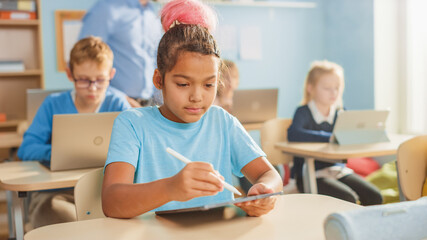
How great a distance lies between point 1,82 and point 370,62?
11.0 feet

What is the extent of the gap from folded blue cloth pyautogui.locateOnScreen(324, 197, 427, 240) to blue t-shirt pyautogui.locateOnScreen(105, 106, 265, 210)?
0.53 metres

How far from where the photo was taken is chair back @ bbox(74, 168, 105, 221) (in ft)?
3.76

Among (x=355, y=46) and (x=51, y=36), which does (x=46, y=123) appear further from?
(x=355, y=46)

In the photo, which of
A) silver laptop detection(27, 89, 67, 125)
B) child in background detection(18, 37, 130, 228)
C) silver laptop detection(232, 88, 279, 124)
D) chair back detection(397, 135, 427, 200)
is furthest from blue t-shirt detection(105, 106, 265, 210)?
silver laptop detection(232, 88, 279, 124)

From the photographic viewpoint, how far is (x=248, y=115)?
129 inches

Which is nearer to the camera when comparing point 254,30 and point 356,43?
point 356,43

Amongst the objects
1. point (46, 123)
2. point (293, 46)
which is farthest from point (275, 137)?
point (293, 46)

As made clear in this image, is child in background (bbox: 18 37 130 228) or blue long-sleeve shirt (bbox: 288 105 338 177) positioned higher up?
child in background (bbox: 18 37 130 228)

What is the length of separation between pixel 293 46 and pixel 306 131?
2.35 m

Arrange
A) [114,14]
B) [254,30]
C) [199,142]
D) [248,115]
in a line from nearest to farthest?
1. [199,142]
2. [114,14]
3. [248,115]
4. [254,30]

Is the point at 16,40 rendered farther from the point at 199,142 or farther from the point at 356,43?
the point at 199,142

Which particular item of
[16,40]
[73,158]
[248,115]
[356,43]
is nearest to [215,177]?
[73,158]

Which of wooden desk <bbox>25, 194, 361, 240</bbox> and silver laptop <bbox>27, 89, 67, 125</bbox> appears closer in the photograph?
wooden desk <bbox>25, 194, 361, 240</bbox>

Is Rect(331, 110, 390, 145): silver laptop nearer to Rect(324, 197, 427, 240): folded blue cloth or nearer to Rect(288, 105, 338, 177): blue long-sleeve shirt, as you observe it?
Rect(288, 105, 338, 177): blue long-sleeve shirt
